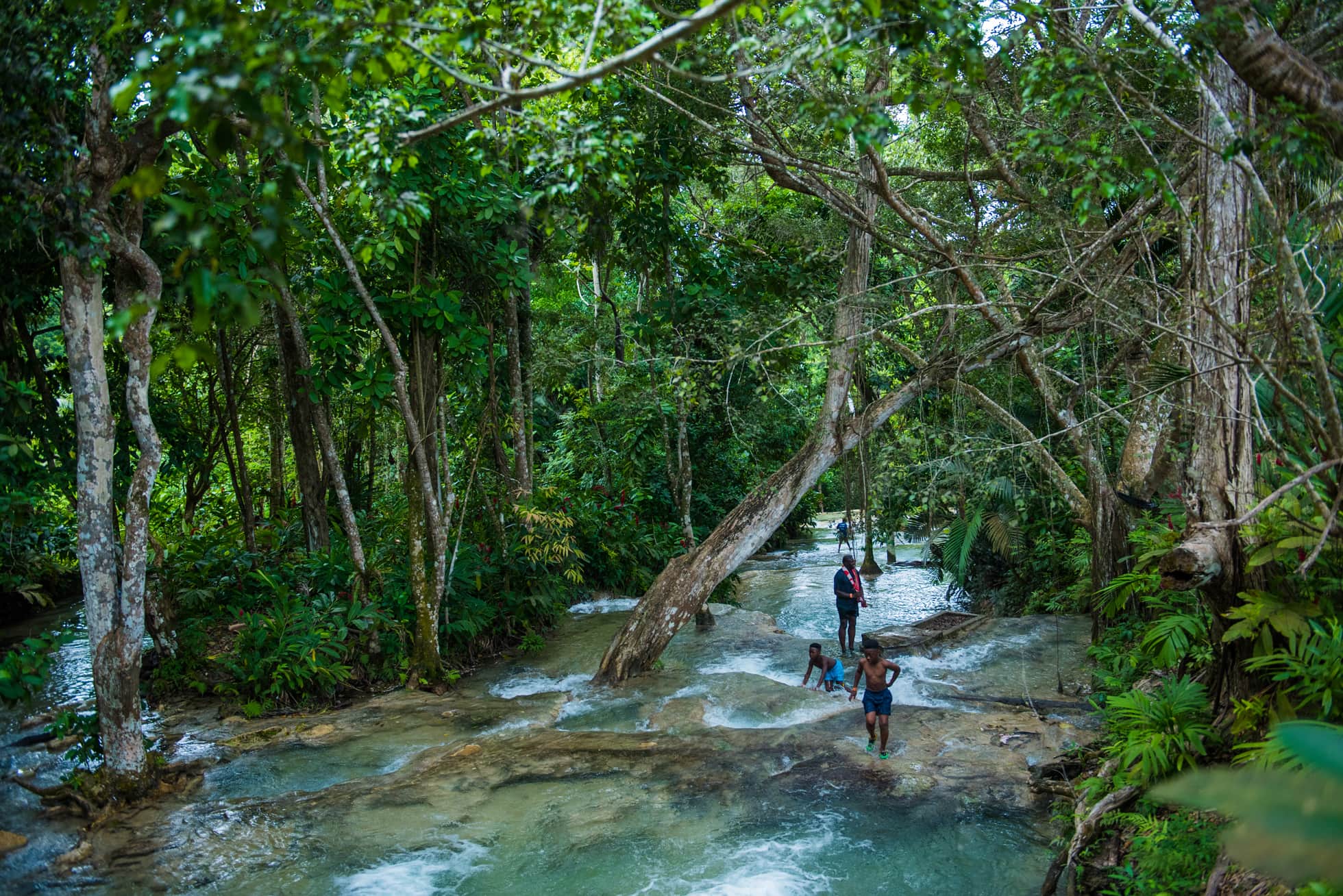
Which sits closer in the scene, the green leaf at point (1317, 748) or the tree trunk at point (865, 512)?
the green leaf at point (1317, 748)

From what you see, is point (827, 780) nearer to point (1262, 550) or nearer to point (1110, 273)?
point (1262, 550)

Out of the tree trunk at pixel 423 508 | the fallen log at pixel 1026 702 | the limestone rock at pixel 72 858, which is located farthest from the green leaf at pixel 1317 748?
the tree trunk at pixel 423 508

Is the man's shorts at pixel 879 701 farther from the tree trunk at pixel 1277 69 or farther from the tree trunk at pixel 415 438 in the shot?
the tree trunk at pixel 1277 69

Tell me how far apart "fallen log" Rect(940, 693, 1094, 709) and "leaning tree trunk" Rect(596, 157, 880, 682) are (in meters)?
2.92

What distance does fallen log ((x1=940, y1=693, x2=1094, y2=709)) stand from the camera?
8.82 m

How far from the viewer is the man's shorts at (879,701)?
304 inches

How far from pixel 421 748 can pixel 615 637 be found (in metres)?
2.98

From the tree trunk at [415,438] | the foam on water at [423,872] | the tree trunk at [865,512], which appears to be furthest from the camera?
the tree trunk at [865,512]

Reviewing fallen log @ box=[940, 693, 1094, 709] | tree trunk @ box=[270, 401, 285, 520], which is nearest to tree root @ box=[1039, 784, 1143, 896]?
fallen log @ box=[940, 693, 1094, 709]

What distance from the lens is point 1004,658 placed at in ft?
36.3

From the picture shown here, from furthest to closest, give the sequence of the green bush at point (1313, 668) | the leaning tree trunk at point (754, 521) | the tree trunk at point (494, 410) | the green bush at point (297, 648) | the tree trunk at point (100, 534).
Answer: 1. the tree trunk at point (494, 410)
2. the leaning tree trunk at point (754, 521)
3. the green bush at point (297, 648)
4. the tree trunk at point (100, 534)
5. the green bush at point (1313, 668)

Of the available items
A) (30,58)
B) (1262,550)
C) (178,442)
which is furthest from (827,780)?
(178,442)

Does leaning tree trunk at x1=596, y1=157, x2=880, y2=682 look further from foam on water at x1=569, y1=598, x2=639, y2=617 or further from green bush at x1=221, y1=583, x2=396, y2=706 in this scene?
foam on water at x1=569, y1=598, x2=639, y2=617

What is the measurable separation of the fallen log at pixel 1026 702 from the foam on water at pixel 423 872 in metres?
5.51
